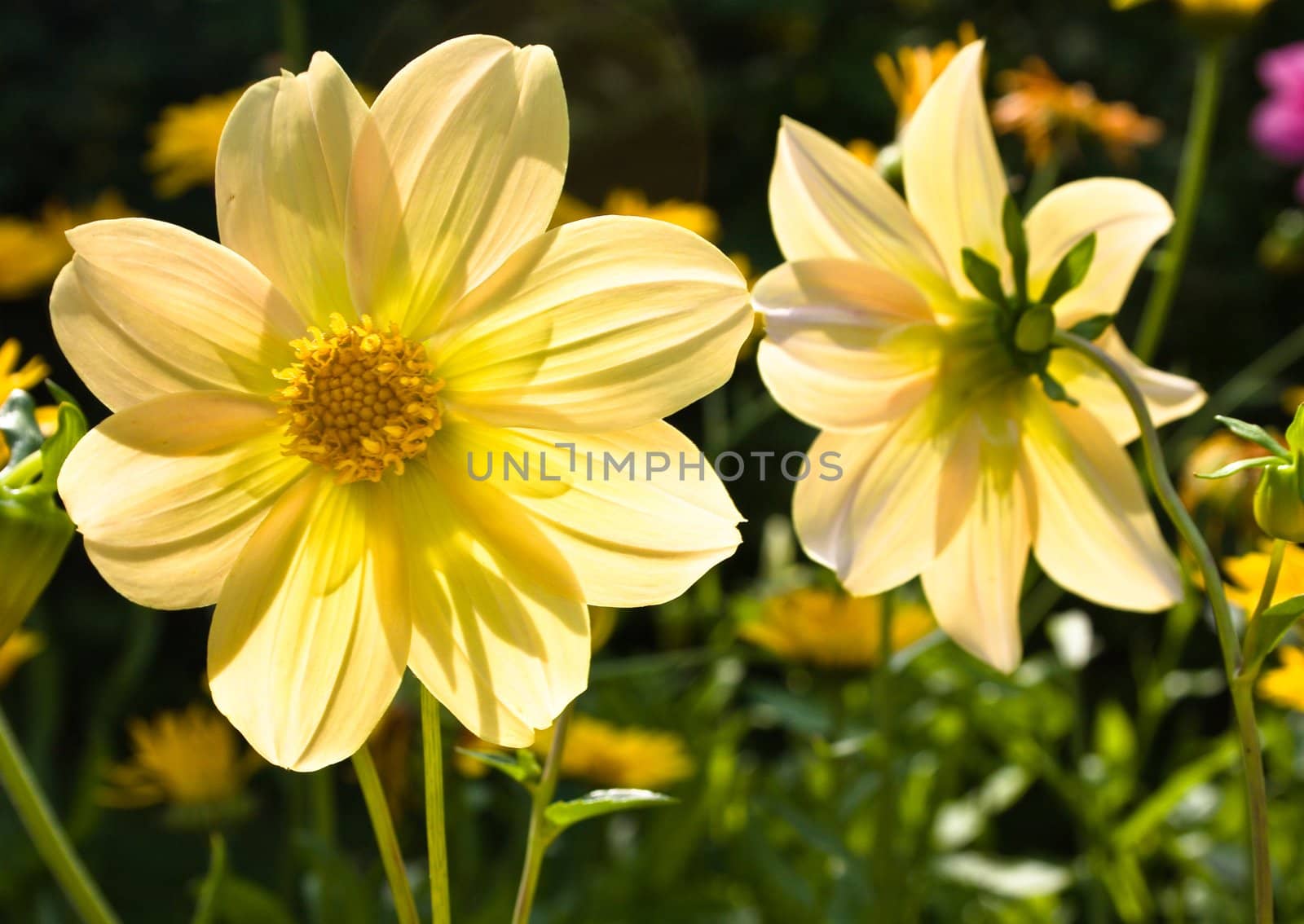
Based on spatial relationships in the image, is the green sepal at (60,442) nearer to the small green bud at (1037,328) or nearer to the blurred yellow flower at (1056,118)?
the small green bud at (1037,328)

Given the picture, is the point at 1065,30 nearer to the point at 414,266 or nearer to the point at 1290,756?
the point at 1290,756

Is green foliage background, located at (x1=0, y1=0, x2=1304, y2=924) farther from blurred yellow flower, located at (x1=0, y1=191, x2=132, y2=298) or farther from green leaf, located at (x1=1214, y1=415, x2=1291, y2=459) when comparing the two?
green leaf, located at (x1=1214, y1=415, x2=1291, y2=459)

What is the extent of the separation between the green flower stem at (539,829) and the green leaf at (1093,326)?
19cm

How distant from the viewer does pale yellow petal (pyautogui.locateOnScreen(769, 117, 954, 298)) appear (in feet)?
1.24

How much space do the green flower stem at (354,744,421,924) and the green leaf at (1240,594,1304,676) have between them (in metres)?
0.20

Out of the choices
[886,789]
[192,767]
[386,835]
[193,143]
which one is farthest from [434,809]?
[193,143]

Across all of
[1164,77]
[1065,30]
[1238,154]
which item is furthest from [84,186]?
[1238,154]

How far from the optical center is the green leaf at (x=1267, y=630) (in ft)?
0.96

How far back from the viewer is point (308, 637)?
1.03 feet

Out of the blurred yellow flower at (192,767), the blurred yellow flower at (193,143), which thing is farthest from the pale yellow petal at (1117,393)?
the blurred yellow flower at (193,143)

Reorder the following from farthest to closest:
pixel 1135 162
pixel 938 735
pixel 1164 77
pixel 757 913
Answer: pixel 1164 77 → pixel 1135 162 → pixel 938 735 → pixel 757 913

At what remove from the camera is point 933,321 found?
1.31 feet

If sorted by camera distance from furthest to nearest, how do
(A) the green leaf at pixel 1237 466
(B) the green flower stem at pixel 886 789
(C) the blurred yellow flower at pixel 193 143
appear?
(C) the blurred yellow flower at pixel 193 143
(B) the green flower stem at pixel 886 789
(A) the green leaf at pixel 1237 466

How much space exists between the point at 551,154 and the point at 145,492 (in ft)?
0.43
